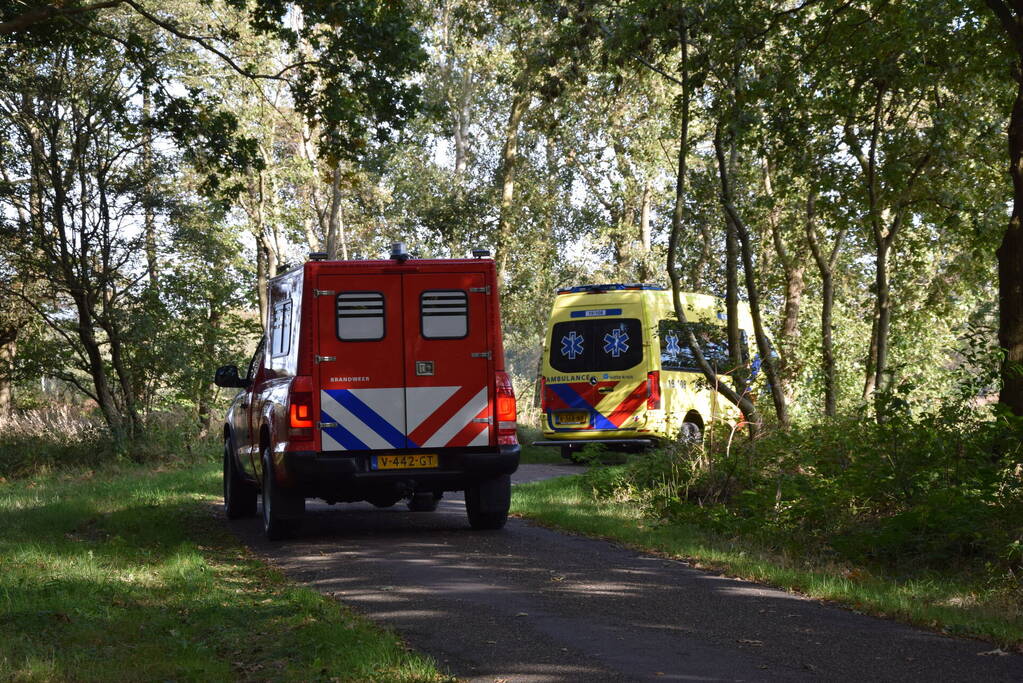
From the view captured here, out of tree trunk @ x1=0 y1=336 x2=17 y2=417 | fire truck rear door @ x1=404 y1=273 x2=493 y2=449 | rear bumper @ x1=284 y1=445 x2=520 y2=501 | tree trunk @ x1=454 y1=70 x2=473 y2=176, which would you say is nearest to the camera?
rear bumper @ x1=284 y1=445 x2=520 y2=501

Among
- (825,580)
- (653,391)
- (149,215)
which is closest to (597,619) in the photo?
(825,580)

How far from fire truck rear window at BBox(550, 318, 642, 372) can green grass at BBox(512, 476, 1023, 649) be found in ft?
22.1

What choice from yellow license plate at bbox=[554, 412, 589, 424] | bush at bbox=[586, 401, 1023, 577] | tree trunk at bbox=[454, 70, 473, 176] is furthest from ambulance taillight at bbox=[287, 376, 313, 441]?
tree trunk at bbox=[454, 70, 473, 176]

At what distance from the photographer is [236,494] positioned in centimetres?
1329

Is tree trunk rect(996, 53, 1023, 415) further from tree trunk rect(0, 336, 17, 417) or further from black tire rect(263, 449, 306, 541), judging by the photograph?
tree trunk rect(0, 336, 17, 417)

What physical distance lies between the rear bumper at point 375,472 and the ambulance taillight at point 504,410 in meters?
0.11

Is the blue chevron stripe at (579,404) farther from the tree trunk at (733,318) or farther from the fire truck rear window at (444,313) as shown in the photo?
the fire truck rear window at (444,313)

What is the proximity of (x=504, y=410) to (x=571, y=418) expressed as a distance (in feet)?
30.3

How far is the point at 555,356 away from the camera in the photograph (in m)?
20.5

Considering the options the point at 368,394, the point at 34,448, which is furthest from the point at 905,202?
the point at 34,448

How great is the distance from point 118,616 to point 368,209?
3898cm

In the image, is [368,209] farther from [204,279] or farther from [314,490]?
[314,490]

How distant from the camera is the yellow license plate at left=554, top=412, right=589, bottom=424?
20.1 metres

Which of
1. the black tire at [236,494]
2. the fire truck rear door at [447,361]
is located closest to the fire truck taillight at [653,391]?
the black tire at [236,494]
